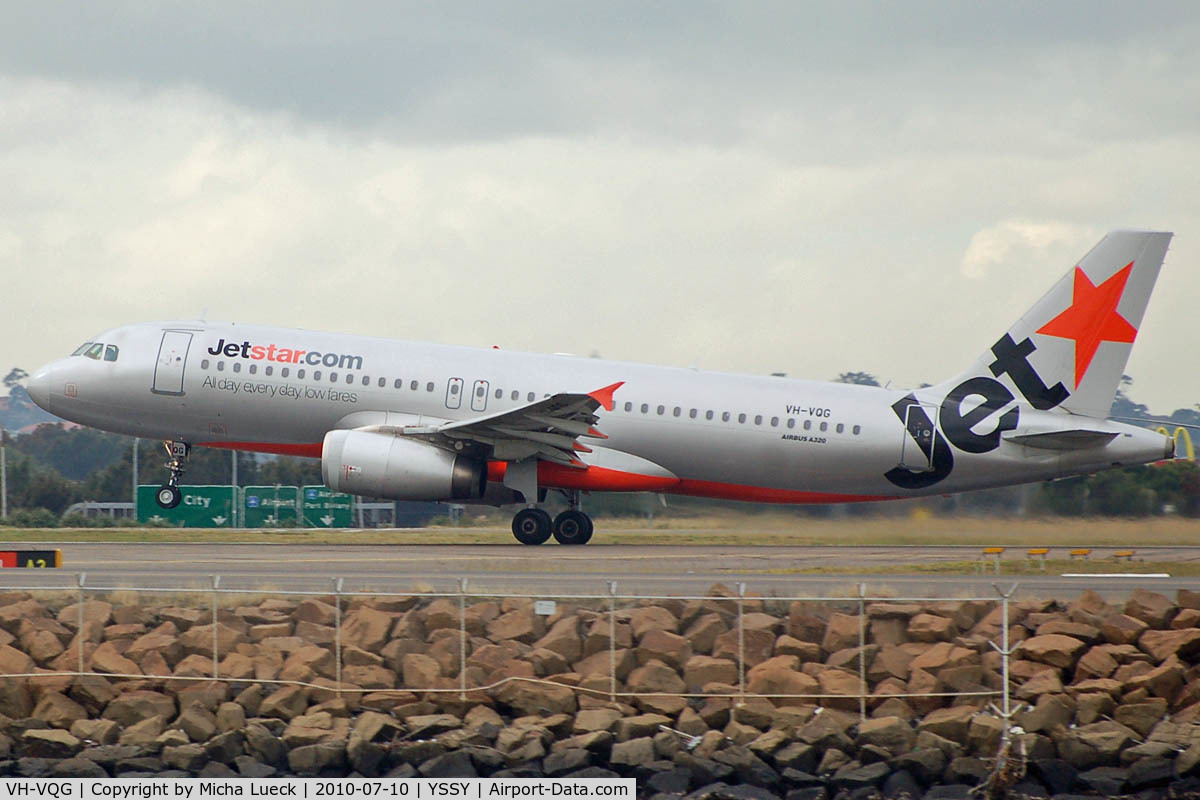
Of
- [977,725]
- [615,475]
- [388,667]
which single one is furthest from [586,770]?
[615,475]

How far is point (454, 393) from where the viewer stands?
3177cm

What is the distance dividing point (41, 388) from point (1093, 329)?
24379 millimetres

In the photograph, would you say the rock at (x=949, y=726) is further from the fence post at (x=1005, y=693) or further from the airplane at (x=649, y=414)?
the airplane at (x=649, y=414)

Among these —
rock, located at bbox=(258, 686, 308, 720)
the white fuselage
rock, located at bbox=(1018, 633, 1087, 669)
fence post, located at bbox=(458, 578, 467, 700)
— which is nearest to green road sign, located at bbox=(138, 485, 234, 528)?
the white fuselage

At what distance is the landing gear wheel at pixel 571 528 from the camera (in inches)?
1254

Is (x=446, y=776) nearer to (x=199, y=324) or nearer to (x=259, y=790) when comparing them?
(x=259, y=790)

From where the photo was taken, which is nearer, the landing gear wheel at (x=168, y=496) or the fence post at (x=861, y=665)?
the fence post at (x=861, y=665)

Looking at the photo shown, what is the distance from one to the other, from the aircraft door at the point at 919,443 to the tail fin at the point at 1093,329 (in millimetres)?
2151

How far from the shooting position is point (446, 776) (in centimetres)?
1709

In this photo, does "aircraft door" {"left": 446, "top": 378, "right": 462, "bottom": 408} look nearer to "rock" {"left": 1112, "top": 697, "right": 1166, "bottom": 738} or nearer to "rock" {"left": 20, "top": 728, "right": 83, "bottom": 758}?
"rock" {"left": 20, "top": 728, "right": 83, "bottom": 758}

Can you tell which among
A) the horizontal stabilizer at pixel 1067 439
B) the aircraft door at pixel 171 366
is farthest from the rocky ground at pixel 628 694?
the aircraft door at pixel 171 366

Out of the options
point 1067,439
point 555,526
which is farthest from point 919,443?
point 555,526

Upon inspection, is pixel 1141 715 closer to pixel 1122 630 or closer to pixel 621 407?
pixel 1122 630

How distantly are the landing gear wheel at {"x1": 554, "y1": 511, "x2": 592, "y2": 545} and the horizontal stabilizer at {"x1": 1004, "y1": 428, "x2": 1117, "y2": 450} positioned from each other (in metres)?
9.73
